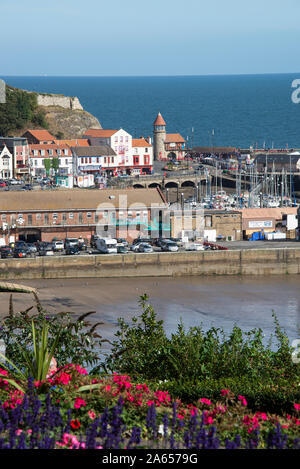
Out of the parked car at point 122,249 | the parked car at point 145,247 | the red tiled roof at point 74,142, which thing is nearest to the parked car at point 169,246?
the parked car at point 145,247

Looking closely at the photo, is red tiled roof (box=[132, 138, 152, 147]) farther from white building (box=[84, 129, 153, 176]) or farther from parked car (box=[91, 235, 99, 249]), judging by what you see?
parked car (box=[91, 235, 99, 249])

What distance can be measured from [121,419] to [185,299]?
24.7m

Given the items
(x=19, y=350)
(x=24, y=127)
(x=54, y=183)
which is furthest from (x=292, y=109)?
(x=19, y=350)

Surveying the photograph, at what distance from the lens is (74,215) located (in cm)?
4494

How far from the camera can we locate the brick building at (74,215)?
4425 centimetres

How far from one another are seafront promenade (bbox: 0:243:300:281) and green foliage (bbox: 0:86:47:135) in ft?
157

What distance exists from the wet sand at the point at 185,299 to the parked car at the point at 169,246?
225cm

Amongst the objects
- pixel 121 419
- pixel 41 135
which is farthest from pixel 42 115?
pixel 121 419

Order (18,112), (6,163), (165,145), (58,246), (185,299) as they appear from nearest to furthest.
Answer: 1. (185,299)
2. (58,246)
3. (6,163)
4. (18,112)
5. (165,145)

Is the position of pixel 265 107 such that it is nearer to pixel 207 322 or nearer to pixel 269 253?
pixel 269 253

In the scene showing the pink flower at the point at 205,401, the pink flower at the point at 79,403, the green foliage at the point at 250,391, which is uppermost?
the pink flower at the point at 79,403

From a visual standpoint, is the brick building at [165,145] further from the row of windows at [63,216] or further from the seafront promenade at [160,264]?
the seafront promenade at [160,264]

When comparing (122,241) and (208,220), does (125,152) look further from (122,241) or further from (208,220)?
(122,241)
